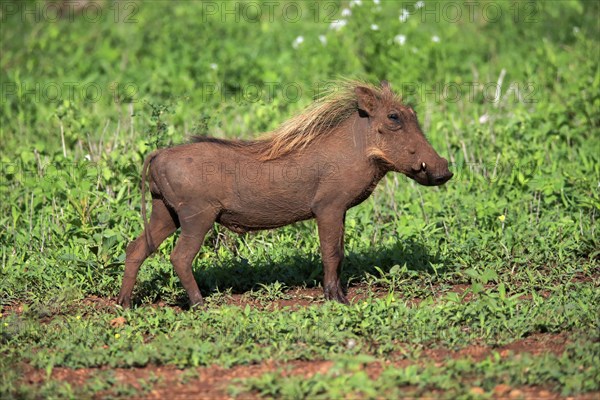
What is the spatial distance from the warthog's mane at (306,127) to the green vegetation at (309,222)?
99 cm

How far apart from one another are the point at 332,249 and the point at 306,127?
0.80 m

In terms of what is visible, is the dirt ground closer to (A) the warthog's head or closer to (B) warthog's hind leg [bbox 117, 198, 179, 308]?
(B) warthog's hind leg [bbox 117, 198, 179, 308]

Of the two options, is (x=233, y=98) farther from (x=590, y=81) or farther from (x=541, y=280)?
(x=541, y=280)

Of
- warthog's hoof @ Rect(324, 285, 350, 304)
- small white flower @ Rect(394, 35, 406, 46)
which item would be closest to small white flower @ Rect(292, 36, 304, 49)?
small white flower @ Rect(394, 35, 406, 46)

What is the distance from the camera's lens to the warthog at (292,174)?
19.7 ft

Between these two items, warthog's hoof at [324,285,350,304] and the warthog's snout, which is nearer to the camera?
the warthog's snout

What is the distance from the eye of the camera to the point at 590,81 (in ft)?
31.2

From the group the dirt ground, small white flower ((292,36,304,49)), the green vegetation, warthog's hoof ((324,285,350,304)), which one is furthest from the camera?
small white flower ((292,36,304,49))

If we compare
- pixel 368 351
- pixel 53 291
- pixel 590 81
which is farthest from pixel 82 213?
pixel 590 81

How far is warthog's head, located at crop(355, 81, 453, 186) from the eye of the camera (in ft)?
20.0

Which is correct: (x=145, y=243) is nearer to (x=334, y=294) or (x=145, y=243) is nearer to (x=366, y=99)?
(x=334, y=294)

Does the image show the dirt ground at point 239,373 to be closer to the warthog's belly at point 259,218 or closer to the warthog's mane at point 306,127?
the warthog's belly at point 259,218

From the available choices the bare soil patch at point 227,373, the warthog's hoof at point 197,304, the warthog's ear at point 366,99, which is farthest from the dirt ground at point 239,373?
the warthog's ear at point 366,99

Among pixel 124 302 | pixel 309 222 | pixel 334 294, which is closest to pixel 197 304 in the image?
pixel 124 302
